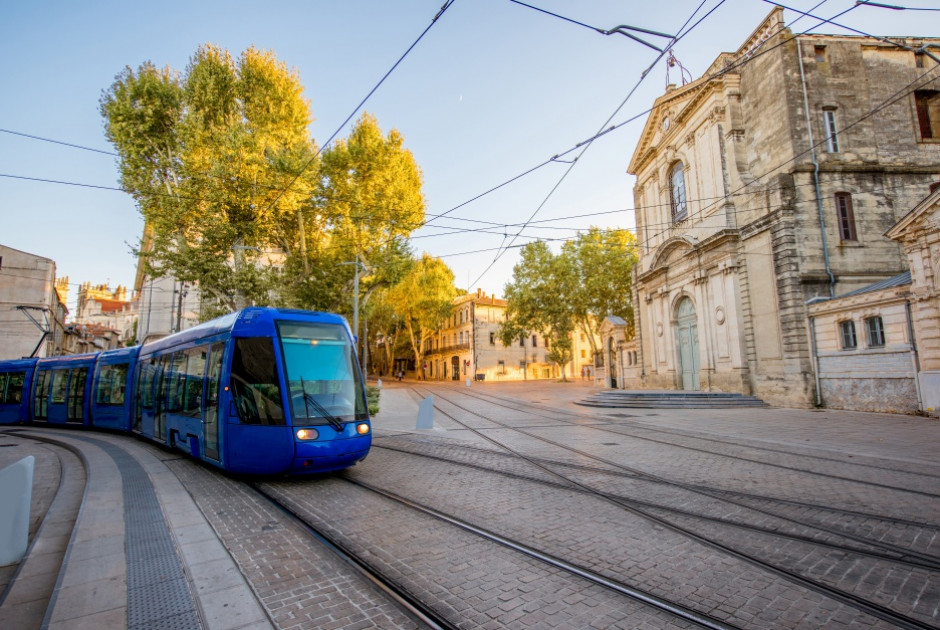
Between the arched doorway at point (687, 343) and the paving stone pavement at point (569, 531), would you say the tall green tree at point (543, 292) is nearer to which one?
the arched doorway at point (687, 343)

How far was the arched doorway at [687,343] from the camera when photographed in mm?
24062

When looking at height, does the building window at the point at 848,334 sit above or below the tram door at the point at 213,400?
above

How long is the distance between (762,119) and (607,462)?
19.5 meters

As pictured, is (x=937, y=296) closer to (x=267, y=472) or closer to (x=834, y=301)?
(x=834, y=301)

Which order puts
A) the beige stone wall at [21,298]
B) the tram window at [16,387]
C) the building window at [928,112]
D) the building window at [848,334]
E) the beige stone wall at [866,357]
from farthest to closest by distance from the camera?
the beige stone wall at [21,298], the building window at [928,112], the tram window at [16,387], the building window at [848,334], the beige stone wall at [866,357]

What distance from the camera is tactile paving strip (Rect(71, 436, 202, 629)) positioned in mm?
Result: 3090

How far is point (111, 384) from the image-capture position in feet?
43.8

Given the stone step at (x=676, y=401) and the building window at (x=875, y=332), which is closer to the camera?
the building window at (x=875, y=332)

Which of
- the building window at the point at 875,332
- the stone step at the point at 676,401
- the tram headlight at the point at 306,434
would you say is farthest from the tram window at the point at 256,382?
the building window at the point at 875,332

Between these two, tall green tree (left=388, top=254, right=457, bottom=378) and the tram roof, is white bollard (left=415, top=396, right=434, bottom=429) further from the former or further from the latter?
tall green tree (left=388, top=254, right=457, bottom=378)

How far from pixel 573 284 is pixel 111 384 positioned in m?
35.0

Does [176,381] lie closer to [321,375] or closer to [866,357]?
[321,375]

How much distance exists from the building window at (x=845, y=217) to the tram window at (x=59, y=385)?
29.0 meters

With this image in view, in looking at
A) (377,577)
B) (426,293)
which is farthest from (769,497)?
(426,293)
